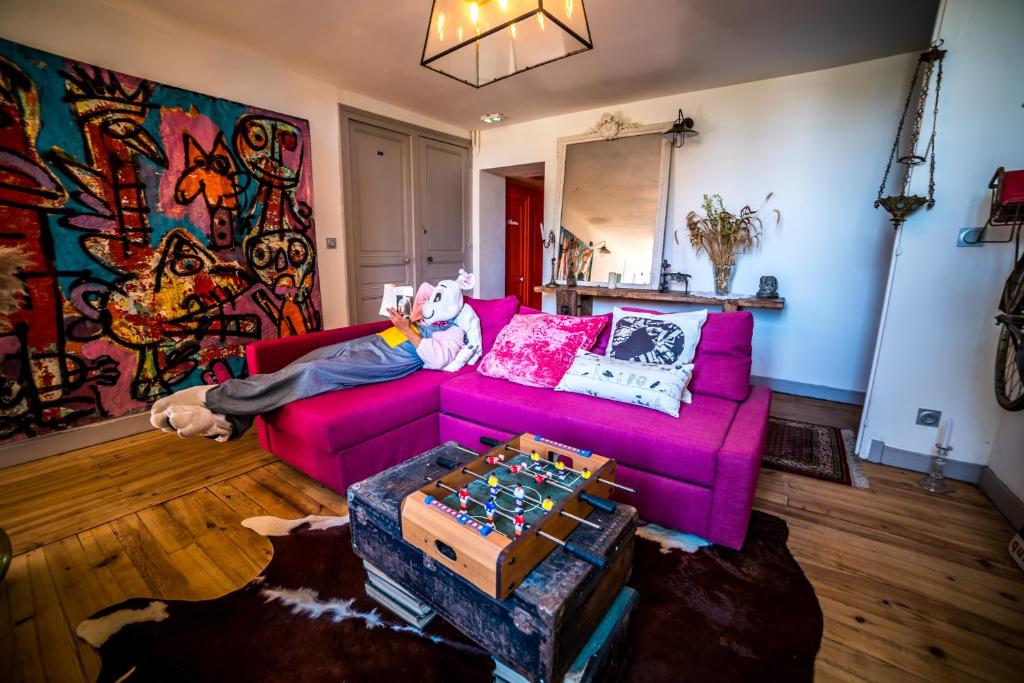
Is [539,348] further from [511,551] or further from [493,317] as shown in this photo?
[511,551]

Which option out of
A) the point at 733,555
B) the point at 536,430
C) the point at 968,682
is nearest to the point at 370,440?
the point at 536,430

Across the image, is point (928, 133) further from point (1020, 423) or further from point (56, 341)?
point (56, 341)

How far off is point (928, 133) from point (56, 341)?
190 inches

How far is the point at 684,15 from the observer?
251 centimetres

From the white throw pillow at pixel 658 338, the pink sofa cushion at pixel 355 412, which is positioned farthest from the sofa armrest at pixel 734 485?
the pink sofa cushion at pixel 355 412

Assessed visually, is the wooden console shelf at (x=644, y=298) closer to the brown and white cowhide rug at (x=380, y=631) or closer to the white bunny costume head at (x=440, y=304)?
the white bunny costume head at (x=440, y=304)

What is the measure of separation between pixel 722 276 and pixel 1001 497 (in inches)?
85.2

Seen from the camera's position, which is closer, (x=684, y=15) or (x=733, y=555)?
(x=733, y=555)

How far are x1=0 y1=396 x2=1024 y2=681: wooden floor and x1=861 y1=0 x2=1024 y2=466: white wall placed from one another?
389 millimetres

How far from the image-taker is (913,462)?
2.33 m

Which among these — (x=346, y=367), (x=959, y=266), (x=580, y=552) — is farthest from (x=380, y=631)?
(x=959, y=266)

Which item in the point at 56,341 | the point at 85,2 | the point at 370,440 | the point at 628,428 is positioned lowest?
the point at 370,440

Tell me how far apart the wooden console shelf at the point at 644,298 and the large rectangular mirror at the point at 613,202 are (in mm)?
200

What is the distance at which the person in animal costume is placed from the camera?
1968 millimetres
